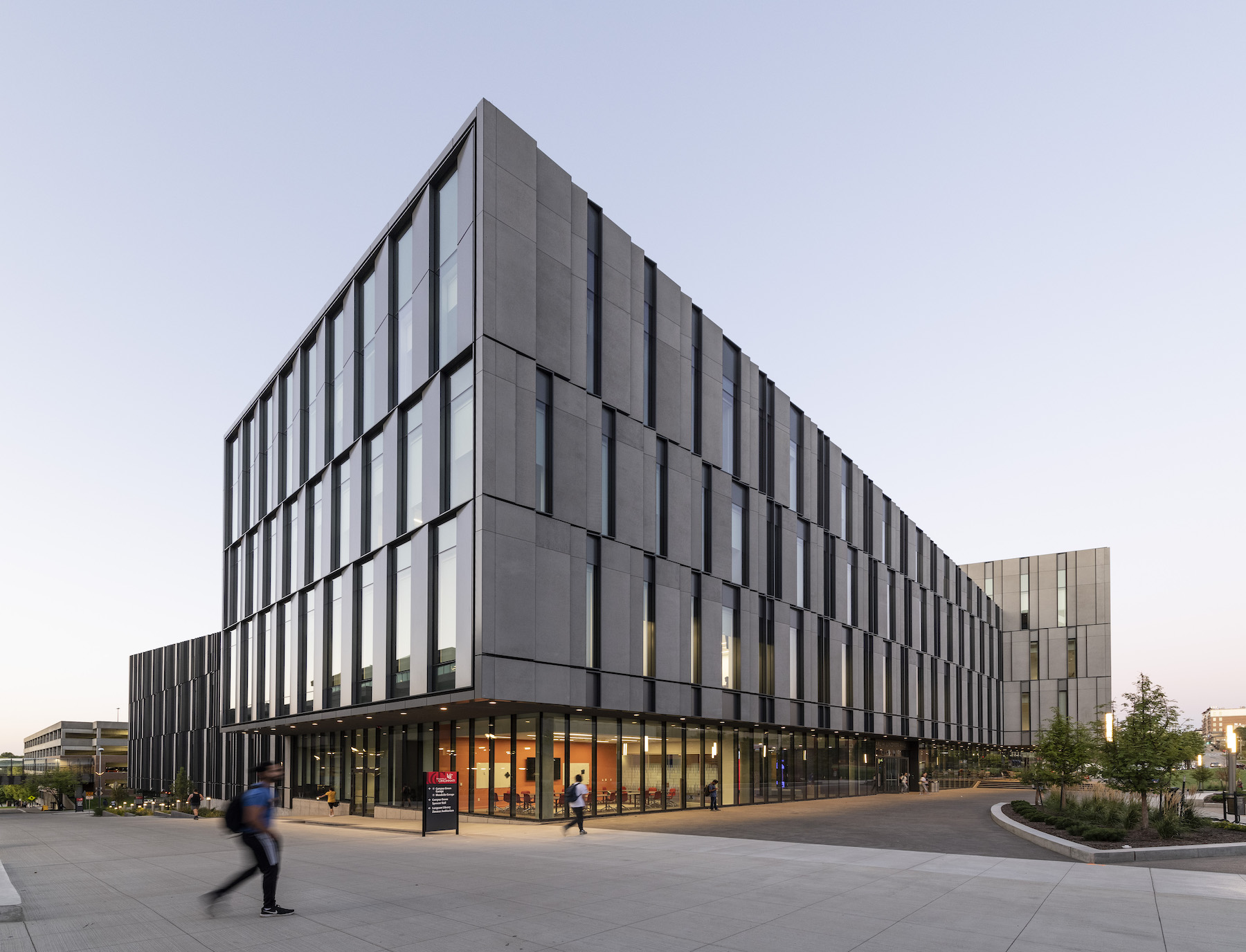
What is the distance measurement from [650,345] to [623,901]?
2462cm

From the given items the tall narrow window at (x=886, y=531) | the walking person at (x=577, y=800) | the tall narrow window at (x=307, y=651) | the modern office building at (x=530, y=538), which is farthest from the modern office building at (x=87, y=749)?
the walking person at (x=577, y=800)

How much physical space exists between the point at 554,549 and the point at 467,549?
9.78 ft

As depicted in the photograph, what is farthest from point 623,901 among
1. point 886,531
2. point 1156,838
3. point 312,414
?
point 886,531

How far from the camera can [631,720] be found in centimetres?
3447

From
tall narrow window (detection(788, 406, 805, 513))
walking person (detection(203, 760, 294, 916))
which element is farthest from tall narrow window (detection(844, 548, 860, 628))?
walking person (detection(203, 760, 294, 916))

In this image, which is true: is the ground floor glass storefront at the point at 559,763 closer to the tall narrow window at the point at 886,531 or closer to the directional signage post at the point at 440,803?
the directional signage post at the point at 440,803

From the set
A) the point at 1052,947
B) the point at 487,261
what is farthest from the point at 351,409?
the point at 1052,947

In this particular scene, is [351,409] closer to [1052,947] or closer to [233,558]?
[233,558]

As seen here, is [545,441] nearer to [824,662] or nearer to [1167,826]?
[1167,826]

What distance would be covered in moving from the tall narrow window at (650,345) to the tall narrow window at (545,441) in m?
6.07

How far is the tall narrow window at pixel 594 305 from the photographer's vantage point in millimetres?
31641

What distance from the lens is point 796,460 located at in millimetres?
47438

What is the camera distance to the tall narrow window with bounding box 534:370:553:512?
2859 centimetres

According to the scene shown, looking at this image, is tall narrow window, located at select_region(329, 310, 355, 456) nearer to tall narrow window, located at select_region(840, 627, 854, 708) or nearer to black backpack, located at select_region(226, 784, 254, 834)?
black backpack, located at select_region(226, 784, 254, 834)
